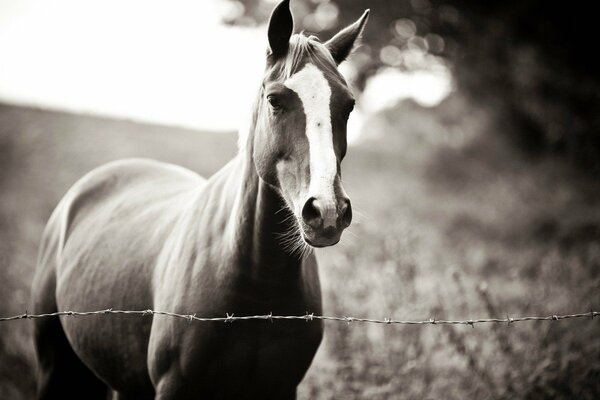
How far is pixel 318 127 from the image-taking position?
2.22m

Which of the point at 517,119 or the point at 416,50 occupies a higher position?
the point at 416,50

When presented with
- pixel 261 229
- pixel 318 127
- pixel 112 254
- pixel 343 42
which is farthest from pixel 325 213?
pixel 112 254

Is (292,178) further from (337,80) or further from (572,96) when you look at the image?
(572,96)

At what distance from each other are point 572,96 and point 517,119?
1.83 metres

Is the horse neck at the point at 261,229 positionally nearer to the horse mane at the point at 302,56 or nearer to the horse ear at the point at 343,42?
the horse mane at the point at 302,56

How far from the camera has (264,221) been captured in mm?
2541

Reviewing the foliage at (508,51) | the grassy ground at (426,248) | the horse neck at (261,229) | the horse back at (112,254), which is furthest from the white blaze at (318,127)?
the foliage at (508,51)

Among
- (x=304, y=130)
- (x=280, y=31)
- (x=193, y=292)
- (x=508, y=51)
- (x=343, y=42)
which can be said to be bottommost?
(x=193, y=292)

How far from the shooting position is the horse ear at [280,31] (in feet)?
8.02

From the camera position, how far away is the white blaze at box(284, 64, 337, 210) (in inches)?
82.4

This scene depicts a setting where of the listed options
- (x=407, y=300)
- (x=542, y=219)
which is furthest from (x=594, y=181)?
(x=407, y=300)

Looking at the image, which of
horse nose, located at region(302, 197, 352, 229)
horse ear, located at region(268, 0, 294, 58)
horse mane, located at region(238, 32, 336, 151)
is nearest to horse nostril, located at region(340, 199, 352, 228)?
horse nose, located at region(302, 197, 352, 229)

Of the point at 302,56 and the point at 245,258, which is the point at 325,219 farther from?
the point at 302,56

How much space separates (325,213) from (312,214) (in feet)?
0.29
